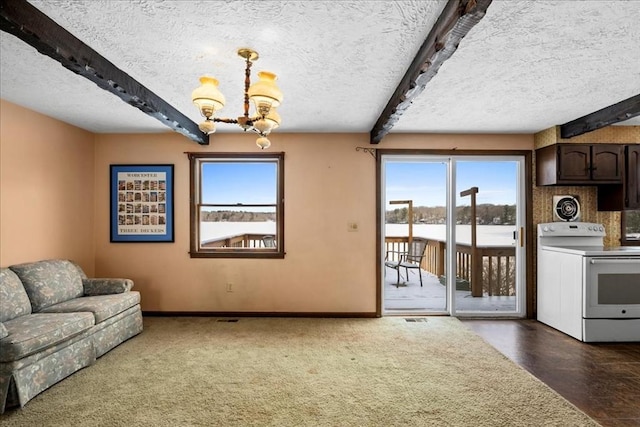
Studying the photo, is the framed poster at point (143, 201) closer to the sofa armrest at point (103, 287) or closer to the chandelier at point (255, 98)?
the sofa armrest at point (103, 287)

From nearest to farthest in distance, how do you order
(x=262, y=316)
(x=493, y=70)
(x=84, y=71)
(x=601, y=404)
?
(x=84, y=71), (x=601, y=404), (x=493, y=70), (x=262, y=316)

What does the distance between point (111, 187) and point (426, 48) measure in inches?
165

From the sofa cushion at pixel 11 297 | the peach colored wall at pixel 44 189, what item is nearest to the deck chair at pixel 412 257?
the peach colored wall at pixel 44 189

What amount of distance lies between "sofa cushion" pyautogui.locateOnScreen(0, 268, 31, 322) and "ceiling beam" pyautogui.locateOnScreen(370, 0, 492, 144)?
370 centimetres

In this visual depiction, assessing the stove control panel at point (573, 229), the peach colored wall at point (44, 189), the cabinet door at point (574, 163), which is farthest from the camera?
the stove control panel at point (573, 229)

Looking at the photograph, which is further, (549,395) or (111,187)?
(111,187)

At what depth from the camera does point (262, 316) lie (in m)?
4.21

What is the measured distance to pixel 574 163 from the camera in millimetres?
3869

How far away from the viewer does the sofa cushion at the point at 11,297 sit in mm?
2654

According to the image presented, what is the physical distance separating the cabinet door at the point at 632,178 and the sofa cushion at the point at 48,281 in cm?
639

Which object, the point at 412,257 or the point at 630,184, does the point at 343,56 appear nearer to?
the point at 630,184

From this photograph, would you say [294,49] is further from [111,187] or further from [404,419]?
[111,187]

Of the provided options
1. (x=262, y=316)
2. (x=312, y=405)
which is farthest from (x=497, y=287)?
(x=312, y=405)

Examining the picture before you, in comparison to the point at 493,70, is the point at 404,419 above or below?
below
